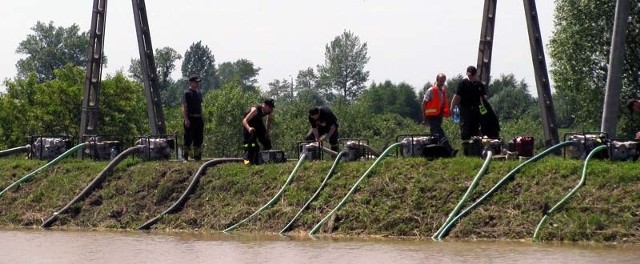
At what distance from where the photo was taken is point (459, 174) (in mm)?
21500

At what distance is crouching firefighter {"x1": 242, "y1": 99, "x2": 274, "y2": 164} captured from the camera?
Answer: 82.1 ft

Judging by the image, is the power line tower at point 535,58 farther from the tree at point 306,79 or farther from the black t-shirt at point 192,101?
the tree at point 306,79

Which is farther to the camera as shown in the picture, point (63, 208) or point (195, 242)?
point (63, 208)

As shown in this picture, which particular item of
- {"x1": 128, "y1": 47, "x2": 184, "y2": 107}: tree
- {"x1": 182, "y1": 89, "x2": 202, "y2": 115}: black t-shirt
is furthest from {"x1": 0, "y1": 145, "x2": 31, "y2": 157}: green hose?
{"x1": 128, "y1": 47, "x2": 184, "y2": 107}: tree

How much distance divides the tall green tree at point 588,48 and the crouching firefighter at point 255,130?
34.7 meters

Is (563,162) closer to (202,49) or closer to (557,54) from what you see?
(557,54)

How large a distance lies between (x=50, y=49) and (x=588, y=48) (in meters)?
87.9

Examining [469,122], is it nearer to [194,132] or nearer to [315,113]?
[315,113]

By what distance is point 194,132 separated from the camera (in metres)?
26.7

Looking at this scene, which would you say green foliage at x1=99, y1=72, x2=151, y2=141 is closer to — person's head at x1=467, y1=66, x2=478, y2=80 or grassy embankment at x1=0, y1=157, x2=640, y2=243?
grassy embankment at x1=0, y1=157, x2=640, y2=243

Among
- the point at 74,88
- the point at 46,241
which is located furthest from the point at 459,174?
the point at 74,88

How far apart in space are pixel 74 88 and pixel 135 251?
62.8m

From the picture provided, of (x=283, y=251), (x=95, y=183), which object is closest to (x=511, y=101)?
(x=95, y=183)

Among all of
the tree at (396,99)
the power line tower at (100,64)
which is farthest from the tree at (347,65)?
the power line tower at (100,64)
